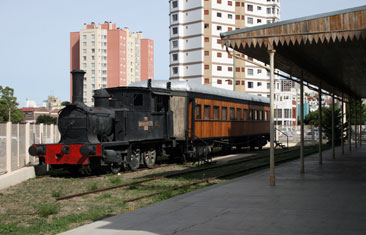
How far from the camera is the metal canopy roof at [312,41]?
1034cm

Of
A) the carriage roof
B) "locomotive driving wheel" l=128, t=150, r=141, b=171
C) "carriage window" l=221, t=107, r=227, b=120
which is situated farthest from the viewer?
"carriage window" l=221, t=107, r=227, b=120

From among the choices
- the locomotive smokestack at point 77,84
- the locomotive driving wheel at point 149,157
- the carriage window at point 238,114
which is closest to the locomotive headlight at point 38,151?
the locomotive smokestack at point 77,84

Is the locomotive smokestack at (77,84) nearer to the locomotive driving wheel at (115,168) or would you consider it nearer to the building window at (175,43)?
the locomotive driving wheel at (115,168)

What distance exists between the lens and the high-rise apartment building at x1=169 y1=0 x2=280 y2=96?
266 ft

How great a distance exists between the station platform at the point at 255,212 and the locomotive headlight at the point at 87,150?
15.8ft

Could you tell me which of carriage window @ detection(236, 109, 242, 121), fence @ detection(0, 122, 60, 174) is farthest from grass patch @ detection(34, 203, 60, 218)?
carriage window @ detection(236, 109, 242, 121)

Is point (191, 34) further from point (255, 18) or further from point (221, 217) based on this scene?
A: point (221, 217)

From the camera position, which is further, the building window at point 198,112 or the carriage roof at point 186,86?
the building window at point 198,112

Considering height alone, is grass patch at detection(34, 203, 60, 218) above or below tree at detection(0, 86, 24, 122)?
below

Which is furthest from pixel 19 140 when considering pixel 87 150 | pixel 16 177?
pixel 87 150

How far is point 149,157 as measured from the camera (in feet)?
57.8

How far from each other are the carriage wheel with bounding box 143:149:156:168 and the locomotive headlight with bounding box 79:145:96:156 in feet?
11.0

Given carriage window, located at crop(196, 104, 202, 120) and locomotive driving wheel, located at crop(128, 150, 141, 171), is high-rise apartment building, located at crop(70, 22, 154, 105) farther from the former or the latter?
locomotive driving wheel, located at crop(128, 150, 141, 171)

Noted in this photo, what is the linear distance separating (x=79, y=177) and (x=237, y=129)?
11979 mm
